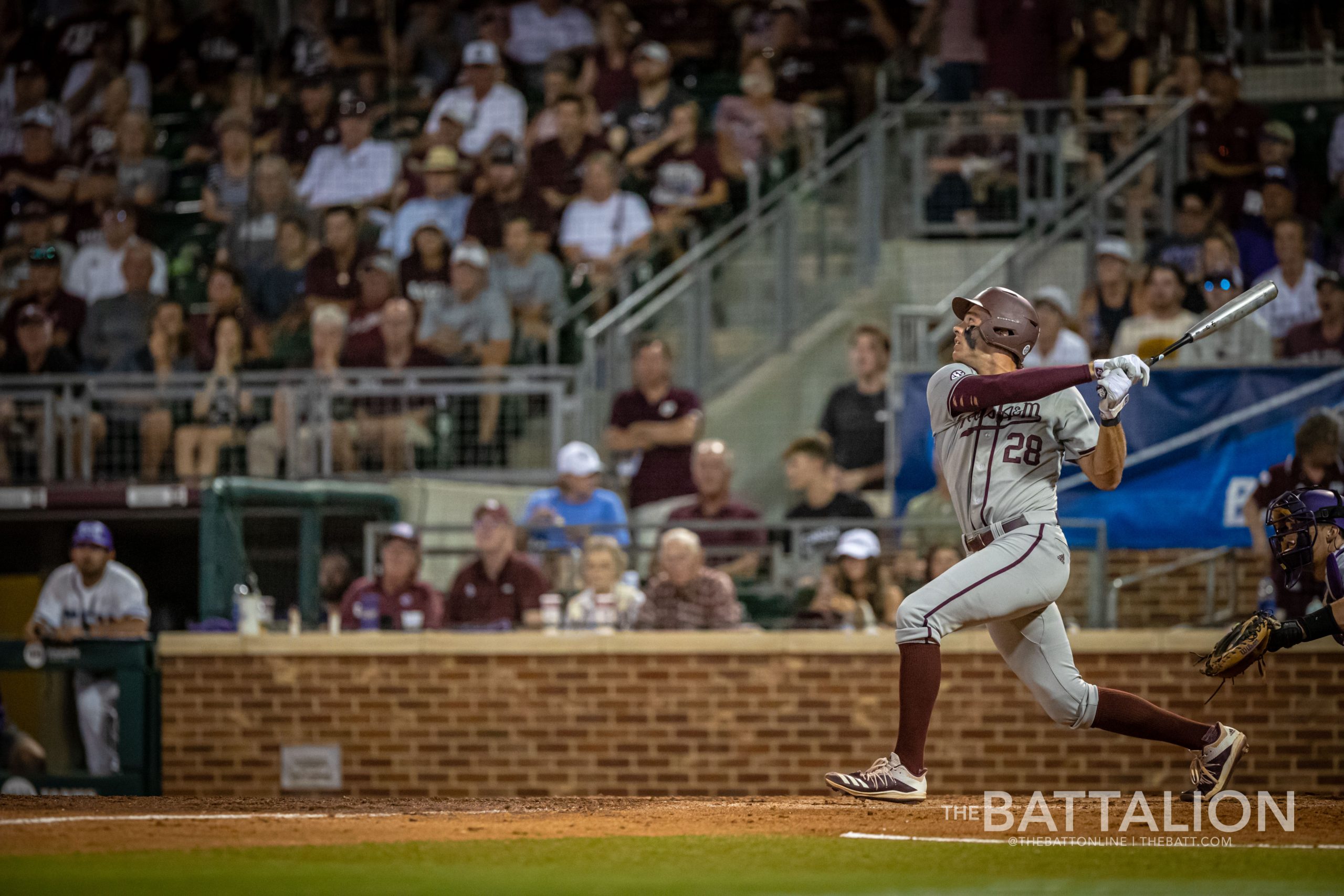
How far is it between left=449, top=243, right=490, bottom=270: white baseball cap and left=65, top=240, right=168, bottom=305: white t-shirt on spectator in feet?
7.58

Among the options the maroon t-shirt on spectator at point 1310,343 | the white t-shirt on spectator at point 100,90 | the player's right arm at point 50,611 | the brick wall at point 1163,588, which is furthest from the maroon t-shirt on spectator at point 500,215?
Answer: the maroon t-shirt on spectator at point 1310,343

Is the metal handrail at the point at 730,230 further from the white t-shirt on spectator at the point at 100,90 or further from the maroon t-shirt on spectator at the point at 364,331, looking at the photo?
the white t-shirt on spectator at the point at 100,90

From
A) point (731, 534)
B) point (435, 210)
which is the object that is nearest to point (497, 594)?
point (731, 534)

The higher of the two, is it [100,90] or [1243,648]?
[100,90]

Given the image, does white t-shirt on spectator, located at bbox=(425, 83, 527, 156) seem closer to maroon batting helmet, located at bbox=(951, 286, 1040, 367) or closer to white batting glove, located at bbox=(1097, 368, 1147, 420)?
maroon batting helmet, located at bbox=(951, 286, 1040, 367)

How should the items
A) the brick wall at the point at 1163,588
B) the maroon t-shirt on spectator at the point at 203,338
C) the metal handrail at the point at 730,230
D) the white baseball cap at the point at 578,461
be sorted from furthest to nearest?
the maroon t-shirt on spectator at the point at 203,338 → the metal handrail at the point at 730,230 → the white baseball cap at the point at 578,461 → the brick wall at the point at 1163,588

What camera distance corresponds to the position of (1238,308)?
581cm

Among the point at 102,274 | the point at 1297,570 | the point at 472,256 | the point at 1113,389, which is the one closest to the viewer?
the point at 1113,389

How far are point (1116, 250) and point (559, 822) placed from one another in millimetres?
5791

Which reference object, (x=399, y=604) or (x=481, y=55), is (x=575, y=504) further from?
(x=481, y=55)

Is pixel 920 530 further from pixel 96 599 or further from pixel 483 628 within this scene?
pixel 96 599

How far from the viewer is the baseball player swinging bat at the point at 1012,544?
5398mm

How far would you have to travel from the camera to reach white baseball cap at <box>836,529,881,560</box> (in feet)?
28.6

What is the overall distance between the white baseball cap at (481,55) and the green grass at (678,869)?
28.8ft
